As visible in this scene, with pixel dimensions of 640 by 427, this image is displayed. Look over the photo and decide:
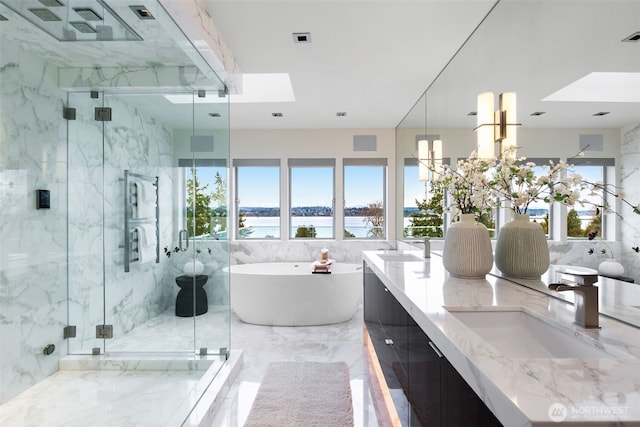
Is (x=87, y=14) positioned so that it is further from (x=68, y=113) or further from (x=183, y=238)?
(x=183, y=238)

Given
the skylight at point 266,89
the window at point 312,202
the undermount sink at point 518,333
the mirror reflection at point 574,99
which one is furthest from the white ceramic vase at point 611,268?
the window at point 312,202

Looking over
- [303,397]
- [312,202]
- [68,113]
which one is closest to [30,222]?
[68,113]

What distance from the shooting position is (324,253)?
4914 millimetres

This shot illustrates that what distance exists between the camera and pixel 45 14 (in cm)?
177

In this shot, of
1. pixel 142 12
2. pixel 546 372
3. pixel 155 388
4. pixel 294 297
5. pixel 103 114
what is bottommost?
pixel 155 388

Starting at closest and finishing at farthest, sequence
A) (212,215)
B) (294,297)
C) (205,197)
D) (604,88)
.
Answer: (604,88), (205,197), (212,215), (294,297)

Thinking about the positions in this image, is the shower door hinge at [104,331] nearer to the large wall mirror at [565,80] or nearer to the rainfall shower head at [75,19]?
the rainfall shower head at [75,19]

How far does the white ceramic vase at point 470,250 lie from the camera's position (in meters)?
1.93

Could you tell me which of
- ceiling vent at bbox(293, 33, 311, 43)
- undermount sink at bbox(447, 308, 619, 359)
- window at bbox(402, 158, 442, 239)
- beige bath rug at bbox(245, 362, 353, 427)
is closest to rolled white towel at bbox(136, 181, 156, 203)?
ceiling vent at bbox(293, 33, 311, 43)

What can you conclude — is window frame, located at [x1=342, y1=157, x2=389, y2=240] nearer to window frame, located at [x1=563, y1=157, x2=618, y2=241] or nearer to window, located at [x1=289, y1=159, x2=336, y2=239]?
window, located at [x1=289, y1=159, x2=336, y2=239]

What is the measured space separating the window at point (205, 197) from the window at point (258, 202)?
225cm

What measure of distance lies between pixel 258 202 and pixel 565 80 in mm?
4450

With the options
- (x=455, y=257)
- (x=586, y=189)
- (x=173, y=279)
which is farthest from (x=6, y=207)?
(x=586, y=189)

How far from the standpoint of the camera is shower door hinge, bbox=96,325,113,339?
8.11 ft
